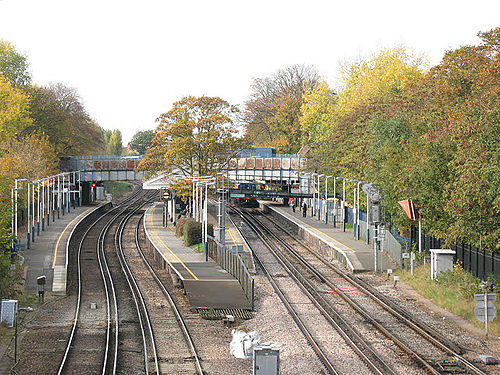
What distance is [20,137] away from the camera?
6706 centimetres

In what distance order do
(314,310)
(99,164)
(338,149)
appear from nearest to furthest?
1. (314,310)
2. (338,149)
3. (99,164)

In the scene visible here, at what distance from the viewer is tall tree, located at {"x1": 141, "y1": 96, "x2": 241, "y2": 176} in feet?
177

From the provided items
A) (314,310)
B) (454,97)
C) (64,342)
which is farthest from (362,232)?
(64,342)

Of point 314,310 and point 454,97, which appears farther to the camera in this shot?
point 454,97

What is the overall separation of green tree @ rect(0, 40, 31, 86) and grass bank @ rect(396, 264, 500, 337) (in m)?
55.9

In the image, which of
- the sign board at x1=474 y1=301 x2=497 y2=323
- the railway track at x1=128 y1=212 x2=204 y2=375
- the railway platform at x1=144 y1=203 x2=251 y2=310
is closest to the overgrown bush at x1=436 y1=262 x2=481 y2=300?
the sign board at x1=474 y1=301 x2=497 y2=323

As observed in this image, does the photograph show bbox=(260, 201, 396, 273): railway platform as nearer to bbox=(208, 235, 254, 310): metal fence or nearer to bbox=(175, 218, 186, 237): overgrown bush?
bbox=(208, 235, 254, 310): metal fence

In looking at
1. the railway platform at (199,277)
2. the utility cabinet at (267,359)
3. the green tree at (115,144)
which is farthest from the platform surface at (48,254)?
the green tree at (115,144)

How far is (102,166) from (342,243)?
4192 cm

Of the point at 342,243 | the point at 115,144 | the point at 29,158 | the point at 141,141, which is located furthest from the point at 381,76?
the point at 141,141

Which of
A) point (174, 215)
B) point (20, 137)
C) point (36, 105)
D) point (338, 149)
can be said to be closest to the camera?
point (338, 149)

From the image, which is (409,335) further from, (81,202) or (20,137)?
(81,202)

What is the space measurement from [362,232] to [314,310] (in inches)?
792

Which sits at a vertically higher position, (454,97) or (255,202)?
(454,97)
